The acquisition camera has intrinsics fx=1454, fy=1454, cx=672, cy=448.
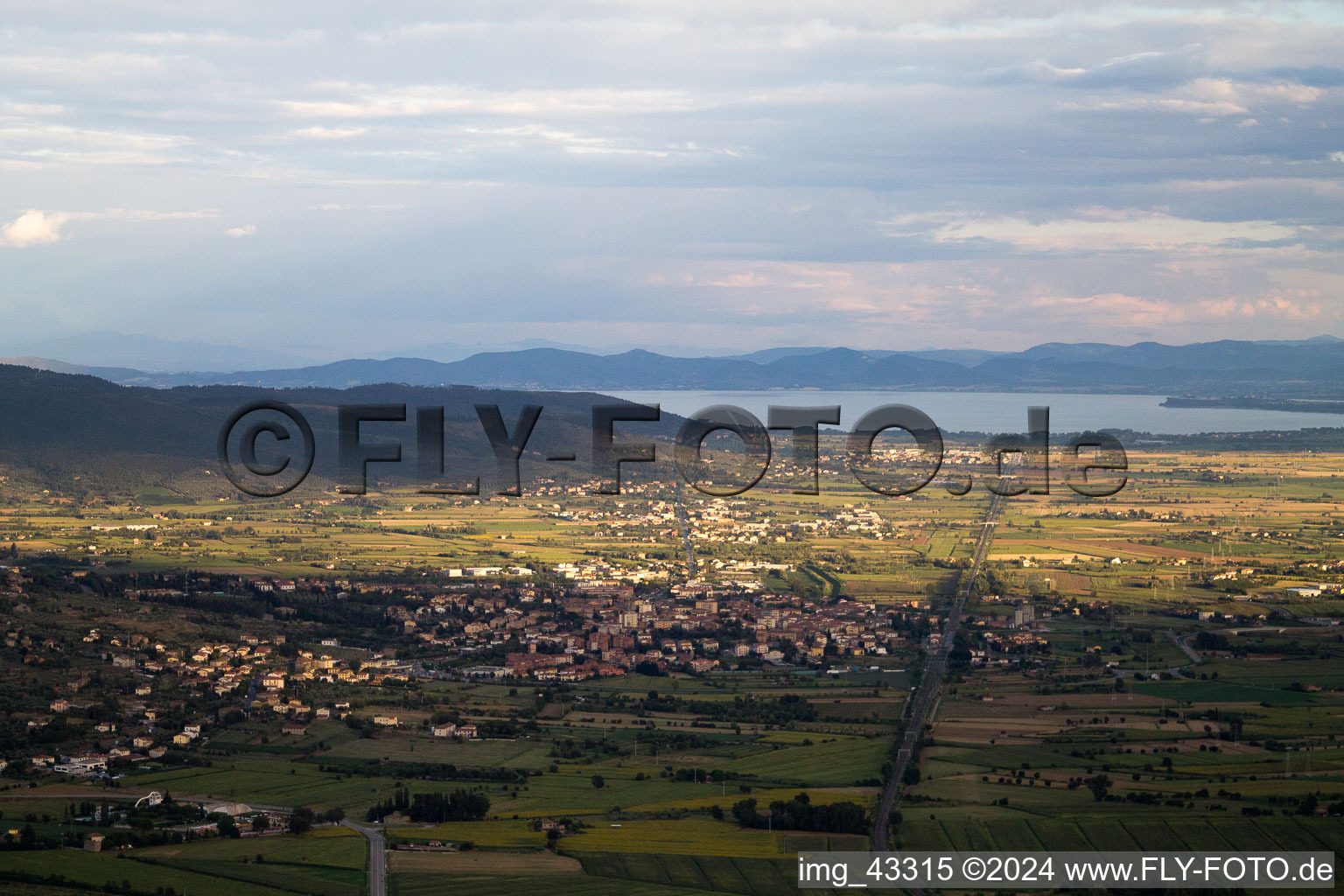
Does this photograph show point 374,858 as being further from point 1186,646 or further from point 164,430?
point 164,430

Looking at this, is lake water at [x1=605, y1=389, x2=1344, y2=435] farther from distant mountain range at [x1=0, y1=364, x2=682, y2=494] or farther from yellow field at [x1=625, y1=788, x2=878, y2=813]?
yellow field at [x1=625, y1=788, x2=878, y2=813]

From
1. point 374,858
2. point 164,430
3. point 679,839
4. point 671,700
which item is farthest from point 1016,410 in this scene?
point 374,858

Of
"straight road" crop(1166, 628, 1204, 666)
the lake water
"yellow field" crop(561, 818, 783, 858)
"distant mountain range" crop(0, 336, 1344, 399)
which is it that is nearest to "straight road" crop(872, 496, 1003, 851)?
"yellow field" crop(561, 818, 783, 858)

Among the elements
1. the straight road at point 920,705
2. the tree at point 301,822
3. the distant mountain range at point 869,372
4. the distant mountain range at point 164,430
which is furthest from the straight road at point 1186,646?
the distant mountain range at point 869,372

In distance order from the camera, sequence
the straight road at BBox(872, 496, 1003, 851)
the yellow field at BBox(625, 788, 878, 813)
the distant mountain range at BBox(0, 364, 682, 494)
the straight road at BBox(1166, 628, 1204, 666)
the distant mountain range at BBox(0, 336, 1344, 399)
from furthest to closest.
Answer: the distant mountain range at BBox(0, 336, 1344, 399) < the distant mountain range at BBox(0, 364, 682, 494) < the straight road at BBox(1166, 628, 1204, 666) < the yellow field at BBox(625, 788, 878, 813) < the straight road at BBox(872, 496, 1003, 851)

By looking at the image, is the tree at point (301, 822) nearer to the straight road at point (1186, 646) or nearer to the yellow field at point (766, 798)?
the yellow field at point (766, 798)
